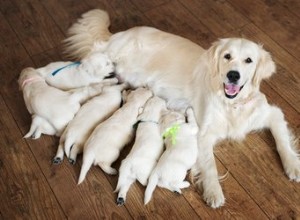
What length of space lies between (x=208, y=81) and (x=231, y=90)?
0.17 metres

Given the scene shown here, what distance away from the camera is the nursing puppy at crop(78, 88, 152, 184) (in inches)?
76.9

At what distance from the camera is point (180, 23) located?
294 cm

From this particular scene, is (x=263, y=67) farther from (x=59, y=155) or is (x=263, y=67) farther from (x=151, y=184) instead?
(x=59, y=155)

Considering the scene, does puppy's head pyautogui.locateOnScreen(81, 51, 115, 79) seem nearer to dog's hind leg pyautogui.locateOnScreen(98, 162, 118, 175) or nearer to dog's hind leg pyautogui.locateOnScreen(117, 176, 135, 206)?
dog's hind leg pyautogui.locateOnScreen(98, 162, 118, 175)

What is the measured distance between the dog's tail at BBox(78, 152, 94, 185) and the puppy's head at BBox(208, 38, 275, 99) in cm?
75

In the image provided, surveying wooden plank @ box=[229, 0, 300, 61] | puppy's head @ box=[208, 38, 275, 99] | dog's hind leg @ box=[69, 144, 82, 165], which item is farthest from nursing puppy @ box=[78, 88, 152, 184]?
wooden plank @ box=[229, 0, 300, 61]

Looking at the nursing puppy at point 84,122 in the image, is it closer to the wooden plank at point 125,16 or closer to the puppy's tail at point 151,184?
the puppy's tail at point 151,184

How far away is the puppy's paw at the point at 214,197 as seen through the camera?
1896 millimetres

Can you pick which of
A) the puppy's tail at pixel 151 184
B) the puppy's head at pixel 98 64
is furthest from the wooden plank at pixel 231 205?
the puppy's head at pixel 98 64

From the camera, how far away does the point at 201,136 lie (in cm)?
211

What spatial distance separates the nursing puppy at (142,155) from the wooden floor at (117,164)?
0.09 metres

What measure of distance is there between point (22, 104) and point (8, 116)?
117 mm

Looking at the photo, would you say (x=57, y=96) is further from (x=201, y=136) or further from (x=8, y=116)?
(x=201, y=136)

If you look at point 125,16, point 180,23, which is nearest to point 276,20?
point 180,23
